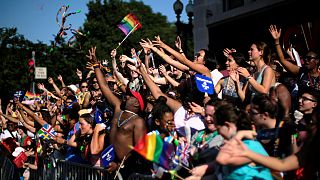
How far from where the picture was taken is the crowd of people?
3.43m

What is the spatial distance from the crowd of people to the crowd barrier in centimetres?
17

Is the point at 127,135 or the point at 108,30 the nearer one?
the point at 127,135

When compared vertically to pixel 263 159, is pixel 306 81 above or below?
above

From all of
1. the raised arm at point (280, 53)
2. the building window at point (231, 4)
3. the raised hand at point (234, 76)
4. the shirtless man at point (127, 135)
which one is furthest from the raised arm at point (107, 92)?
the building window at point (231, 4)

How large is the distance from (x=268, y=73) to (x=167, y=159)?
210 centimetres

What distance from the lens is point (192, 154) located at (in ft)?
13.3

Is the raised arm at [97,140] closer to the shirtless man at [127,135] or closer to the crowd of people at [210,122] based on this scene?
the crowd of people at [210,122]

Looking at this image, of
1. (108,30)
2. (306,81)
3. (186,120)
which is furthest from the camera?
(108,30)

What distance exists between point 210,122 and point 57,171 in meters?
3.47

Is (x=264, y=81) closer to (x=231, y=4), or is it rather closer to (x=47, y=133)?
(x=47, y=133)

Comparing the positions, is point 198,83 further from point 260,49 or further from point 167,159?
point 167,159

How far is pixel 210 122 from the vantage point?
4.23m

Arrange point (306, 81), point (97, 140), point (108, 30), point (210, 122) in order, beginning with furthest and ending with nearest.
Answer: point (108, 30) < point (97, 140) < point (306, 81) < point (210, 122)

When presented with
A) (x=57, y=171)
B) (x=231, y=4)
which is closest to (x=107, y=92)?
(x=57, y=171)
